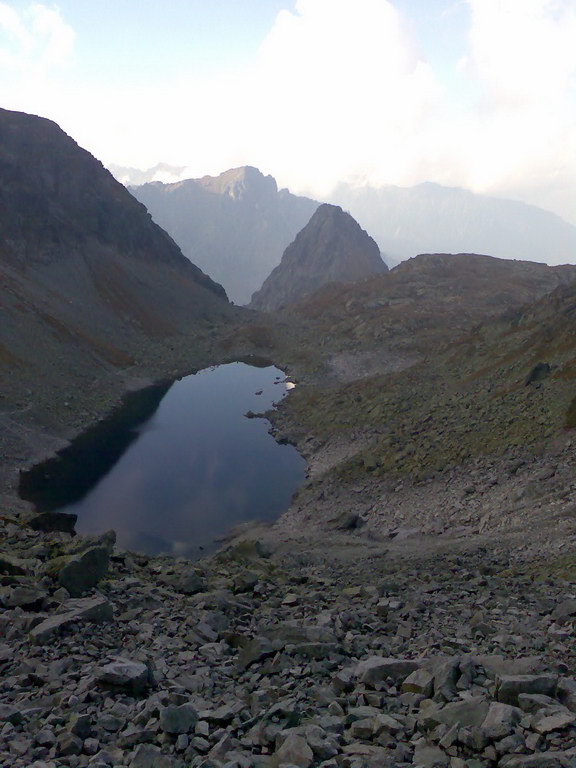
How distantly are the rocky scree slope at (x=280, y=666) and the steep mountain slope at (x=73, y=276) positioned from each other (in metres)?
41.6

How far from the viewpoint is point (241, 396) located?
73.1m

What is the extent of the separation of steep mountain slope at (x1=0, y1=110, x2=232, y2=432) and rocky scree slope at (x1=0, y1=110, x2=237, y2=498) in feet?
0.74

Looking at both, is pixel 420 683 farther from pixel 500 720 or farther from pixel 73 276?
Result: pixel 73 276

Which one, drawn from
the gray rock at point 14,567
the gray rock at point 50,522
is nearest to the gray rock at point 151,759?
the gray rock at point 14,567

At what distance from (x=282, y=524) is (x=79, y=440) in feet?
82.3

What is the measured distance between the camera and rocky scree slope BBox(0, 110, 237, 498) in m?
60.1

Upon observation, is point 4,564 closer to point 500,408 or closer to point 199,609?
point 199,609

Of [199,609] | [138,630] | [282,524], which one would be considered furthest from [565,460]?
[138,630]

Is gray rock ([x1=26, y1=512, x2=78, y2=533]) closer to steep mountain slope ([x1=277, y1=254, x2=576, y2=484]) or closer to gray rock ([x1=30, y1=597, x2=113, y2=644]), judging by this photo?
gray rock ([x1=30, y1=597, x2=113, y2=644])

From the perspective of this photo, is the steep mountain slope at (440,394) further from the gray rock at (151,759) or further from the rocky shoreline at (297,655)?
the gray rock at (151,759)

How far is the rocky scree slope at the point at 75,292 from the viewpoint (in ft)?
197

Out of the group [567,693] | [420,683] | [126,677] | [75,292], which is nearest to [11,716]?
[126,677]

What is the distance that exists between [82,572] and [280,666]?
714 cm

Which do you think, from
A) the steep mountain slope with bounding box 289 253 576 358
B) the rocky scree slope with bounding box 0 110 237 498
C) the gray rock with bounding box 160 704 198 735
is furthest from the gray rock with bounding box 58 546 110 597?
the steep mountain slope with bounding box 289 253 576 358
